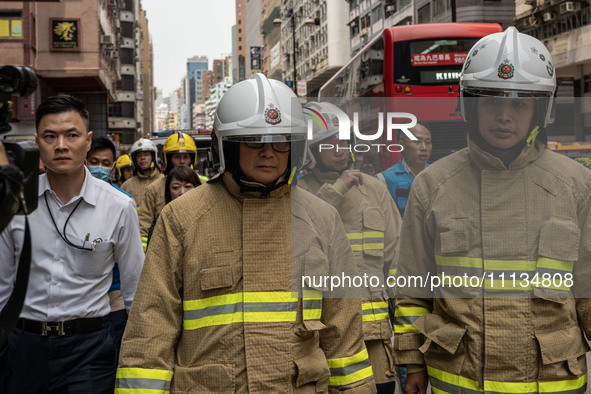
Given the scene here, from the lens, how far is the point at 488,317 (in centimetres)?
316

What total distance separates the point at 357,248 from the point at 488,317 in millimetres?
1859

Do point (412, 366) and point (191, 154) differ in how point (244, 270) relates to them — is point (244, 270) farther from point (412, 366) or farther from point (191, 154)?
point (191, 154)

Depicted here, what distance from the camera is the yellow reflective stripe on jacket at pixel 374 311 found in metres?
4.79

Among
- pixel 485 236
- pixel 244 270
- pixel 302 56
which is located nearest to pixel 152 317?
pixel 244 270

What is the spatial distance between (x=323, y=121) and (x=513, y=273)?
159 centimetres

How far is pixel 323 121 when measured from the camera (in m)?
4.40

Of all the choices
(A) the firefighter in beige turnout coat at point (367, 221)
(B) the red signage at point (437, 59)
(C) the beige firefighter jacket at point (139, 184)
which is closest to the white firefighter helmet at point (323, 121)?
(A) the firefighter in beige turnout coat at point (367, 221)

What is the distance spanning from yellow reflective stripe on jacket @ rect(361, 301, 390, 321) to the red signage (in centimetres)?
828

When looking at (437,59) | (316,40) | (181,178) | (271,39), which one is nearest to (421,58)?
(437,59)

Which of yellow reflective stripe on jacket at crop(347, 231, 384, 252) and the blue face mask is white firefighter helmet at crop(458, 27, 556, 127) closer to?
yellow reflective stripe on jacket at crop(347, 231, 384, 252)

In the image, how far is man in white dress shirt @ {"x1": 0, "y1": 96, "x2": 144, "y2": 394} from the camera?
379cm

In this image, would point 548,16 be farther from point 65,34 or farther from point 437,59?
point 437,59

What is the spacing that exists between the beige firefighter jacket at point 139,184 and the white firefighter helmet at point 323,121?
4614 millimetres

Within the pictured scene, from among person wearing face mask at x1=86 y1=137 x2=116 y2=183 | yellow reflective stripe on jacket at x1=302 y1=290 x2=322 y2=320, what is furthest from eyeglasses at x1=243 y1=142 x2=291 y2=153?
person wearing face mask at x1=86 y1=137 x2=116 y2=183
